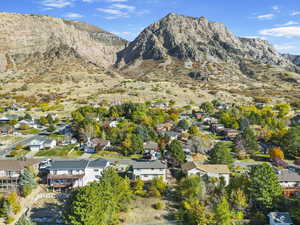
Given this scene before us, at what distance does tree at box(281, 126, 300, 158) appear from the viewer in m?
57.2

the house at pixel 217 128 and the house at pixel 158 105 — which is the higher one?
the house at pixel 158 105

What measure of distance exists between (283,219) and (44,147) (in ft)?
175

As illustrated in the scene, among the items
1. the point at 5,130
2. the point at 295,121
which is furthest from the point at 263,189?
the point at 5,130

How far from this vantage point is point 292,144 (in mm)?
57344

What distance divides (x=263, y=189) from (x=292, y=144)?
28.5 meters

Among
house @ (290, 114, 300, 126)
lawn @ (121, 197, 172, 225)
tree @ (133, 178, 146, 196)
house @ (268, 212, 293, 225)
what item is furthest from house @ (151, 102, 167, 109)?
house @ (268, 212, 293, 225)

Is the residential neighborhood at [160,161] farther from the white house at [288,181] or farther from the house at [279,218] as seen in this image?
the house at [279,218]

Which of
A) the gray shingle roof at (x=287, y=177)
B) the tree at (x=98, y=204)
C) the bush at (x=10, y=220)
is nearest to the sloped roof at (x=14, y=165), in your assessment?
the bush at (x=10, y=220)

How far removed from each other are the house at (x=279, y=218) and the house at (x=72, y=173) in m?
26.8

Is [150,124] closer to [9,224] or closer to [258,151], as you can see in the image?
[258,151]

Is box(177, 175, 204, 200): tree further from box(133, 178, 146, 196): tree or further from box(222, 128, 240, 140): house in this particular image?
box(222, 128, 240, 140): house

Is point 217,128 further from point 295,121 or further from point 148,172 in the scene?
point 148,172

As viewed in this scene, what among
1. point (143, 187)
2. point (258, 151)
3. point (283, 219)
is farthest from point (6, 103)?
point (283, 219)

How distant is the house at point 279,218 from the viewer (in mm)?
30859
